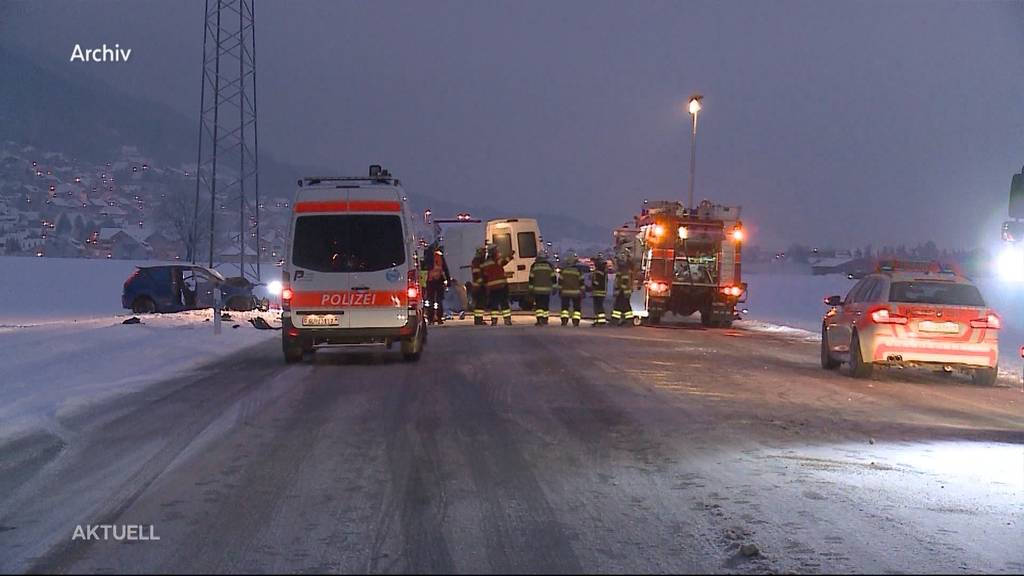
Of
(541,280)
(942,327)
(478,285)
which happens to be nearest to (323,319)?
(942,327)

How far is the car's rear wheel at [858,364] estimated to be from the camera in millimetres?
15703

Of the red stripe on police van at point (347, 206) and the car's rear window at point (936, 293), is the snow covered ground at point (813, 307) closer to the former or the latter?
the car's rear window at point (936, 293)

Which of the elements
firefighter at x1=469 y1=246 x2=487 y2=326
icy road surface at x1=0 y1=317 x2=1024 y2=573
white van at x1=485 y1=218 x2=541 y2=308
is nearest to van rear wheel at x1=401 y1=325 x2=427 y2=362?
icy road surface at x1=0 y1=317 x2=1024 y2=573

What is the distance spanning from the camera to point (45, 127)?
301ft

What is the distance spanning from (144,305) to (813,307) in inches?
972

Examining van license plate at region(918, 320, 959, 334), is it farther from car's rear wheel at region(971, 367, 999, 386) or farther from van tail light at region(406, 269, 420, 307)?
van tail light at region(406, 269, 420, 307)

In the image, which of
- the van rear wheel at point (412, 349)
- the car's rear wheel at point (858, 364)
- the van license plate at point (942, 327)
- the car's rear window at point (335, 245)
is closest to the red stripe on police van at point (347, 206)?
the car's rear window at point (335, 245)

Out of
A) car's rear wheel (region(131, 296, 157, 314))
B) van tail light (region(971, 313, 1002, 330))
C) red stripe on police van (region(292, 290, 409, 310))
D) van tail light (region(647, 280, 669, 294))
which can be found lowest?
car's rear wheel (region(131, 296, 157, 314))

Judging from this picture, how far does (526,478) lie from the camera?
8.14m

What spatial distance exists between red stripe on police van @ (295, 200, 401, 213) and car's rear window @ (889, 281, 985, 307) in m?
7.74

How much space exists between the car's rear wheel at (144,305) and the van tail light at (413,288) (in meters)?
14.7

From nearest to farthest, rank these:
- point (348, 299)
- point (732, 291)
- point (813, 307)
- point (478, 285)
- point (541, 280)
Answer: point (348, 299), point (541, 280), point (478, 285), point (732, 291), point (813, 307)

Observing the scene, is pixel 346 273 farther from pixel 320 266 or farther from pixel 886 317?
pixel 886 317

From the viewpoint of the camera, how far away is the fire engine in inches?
1120
